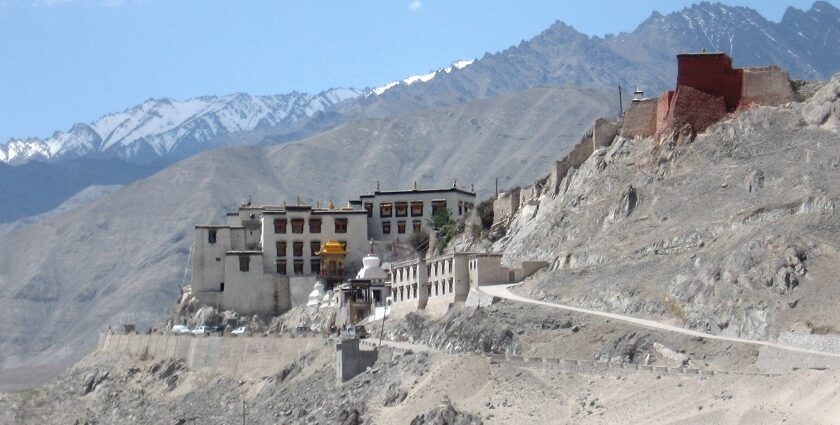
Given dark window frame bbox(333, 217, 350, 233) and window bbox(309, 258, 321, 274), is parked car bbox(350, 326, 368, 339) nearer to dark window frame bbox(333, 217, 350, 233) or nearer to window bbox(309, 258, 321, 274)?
window bbox(309, 258, 321, 274)

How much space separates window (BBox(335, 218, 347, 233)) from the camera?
107 m

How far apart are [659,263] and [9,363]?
365 ft

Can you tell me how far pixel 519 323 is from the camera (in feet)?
251

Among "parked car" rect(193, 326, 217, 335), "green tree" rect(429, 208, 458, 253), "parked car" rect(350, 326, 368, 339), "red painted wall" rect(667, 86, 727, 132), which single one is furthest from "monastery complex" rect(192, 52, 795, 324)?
"parked car" rect(193, 326, 217, 335)

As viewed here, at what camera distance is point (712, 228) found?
259ft

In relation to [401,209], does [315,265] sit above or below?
below

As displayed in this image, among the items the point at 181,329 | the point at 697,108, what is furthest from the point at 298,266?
the point at 697,108

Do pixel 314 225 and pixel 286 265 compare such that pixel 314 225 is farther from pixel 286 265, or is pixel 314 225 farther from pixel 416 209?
pixel 416 209

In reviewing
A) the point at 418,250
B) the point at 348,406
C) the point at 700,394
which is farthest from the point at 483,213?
the point at 700,394

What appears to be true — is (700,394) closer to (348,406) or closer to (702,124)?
(348,406)

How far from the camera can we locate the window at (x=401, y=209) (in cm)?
10919

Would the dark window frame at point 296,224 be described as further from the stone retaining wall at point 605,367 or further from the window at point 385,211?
the stone retaining wall at point 605,367

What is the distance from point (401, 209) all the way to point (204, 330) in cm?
1694

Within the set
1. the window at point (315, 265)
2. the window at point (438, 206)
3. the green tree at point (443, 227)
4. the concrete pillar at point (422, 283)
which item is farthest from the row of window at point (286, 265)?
the concrete pillar at point (422, 283)
